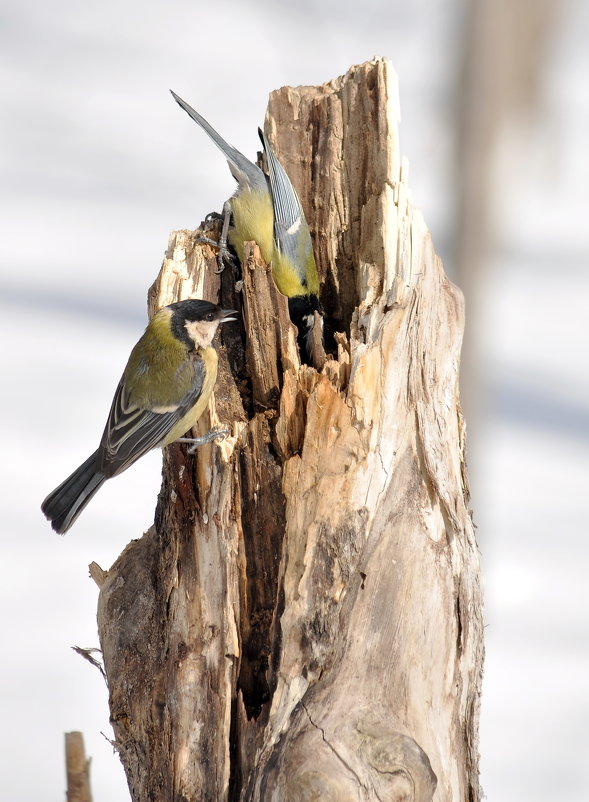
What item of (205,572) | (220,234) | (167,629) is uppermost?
(220,234)

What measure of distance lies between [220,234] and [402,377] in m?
0.80

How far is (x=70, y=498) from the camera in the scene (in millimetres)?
2029

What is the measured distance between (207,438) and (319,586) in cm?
42

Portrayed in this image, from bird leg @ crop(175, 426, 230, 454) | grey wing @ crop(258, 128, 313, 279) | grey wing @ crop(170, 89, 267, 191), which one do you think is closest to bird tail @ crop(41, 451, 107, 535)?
bird leg @ crop(175, 426, 230, 454)

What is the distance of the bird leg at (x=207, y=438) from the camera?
174cm

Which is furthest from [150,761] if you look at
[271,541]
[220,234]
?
[220,234]

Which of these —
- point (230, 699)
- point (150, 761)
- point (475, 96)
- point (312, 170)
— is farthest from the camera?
point (475, 96)

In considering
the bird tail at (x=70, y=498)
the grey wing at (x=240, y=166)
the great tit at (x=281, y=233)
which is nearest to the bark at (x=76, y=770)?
the bird tail at (x=70, y=498)

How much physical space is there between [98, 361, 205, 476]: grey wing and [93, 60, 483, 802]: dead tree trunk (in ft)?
→ 0.33

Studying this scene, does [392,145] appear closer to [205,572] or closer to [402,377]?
[402,377]

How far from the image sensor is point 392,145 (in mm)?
2016

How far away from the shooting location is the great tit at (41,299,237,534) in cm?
193

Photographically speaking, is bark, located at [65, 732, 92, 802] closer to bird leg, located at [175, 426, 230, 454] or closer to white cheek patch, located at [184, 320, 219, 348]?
bird leg, located at [175, 426, 230, 454]

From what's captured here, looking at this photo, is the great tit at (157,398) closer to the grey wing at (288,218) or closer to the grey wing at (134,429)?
the grey wing at (134,429)
